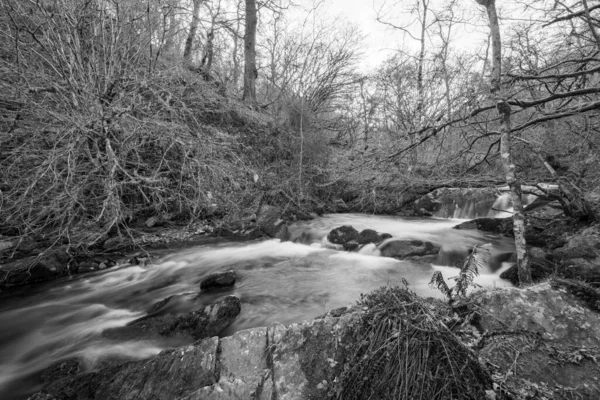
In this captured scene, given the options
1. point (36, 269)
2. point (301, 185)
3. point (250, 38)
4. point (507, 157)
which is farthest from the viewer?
point (250, 38)

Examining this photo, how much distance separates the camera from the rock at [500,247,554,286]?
4.42 metres

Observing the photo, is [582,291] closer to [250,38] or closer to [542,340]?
[542,340]

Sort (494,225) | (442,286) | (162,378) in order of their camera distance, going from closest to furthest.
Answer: (162,378) < (442,286) < (494,225)

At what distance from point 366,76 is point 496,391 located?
1526cm

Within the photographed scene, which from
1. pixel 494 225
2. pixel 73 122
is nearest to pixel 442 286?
pixel 73 122

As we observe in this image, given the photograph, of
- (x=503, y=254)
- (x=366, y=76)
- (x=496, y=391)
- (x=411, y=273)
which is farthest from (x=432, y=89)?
(x=496, y=391)

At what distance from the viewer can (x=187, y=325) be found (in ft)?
12.7

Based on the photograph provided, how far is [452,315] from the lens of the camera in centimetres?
194

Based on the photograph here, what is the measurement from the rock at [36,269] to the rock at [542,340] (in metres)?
6.53

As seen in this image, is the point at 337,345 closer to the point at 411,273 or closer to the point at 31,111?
the point at 411,273

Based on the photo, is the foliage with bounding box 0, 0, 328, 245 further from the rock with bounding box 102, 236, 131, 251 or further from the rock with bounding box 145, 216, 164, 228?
the rock with bounding box 145, 216, 164, 228

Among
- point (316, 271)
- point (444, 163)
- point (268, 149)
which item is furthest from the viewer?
point (268, 149)

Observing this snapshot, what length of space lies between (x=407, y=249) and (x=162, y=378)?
5757 mm

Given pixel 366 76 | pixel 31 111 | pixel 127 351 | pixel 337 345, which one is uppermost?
pixel 366 76
